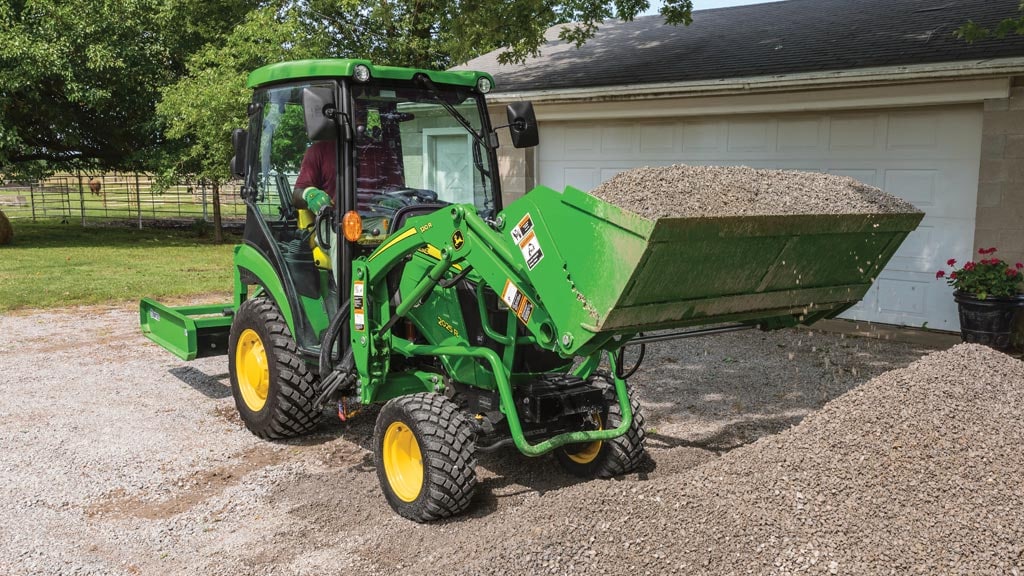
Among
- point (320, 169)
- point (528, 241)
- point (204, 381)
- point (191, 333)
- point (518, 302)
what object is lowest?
point (204, 381)

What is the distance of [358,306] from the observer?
5.07m

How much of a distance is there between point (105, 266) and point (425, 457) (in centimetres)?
1274

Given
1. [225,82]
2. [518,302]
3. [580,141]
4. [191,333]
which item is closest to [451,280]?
[518,302]

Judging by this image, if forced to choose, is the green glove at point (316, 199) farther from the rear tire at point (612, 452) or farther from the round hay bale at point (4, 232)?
the round hay bale at point (4, 232)

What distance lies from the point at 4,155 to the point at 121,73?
2704mm

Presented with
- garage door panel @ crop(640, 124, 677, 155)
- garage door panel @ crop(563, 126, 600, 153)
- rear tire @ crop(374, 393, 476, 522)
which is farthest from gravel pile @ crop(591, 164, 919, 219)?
garage door panel @ crop(563, 126, 600, 153)

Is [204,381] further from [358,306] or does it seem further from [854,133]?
[854,133]

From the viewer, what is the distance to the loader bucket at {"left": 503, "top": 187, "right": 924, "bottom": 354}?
3.68m

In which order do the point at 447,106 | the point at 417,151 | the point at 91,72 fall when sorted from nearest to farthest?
1. the point at 417,151
2. the point at 447,106
3. the point at 91,72

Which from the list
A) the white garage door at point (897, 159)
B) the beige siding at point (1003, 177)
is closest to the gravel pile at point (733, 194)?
the beige siding at point (1003, 177)

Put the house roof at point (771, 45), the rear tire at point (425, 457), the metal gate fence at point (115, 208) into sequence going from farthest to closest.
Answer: the metal gate fence at point (115, 208) < the house roof at point (771, 45) < the rear tire at point (425, 457)

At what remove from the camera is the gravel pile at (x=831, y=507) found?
11.7 ft

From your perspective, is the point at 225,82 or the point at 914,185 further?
the point at 225,82

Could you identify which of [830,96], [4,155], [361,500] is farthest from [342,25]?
[361,500]
